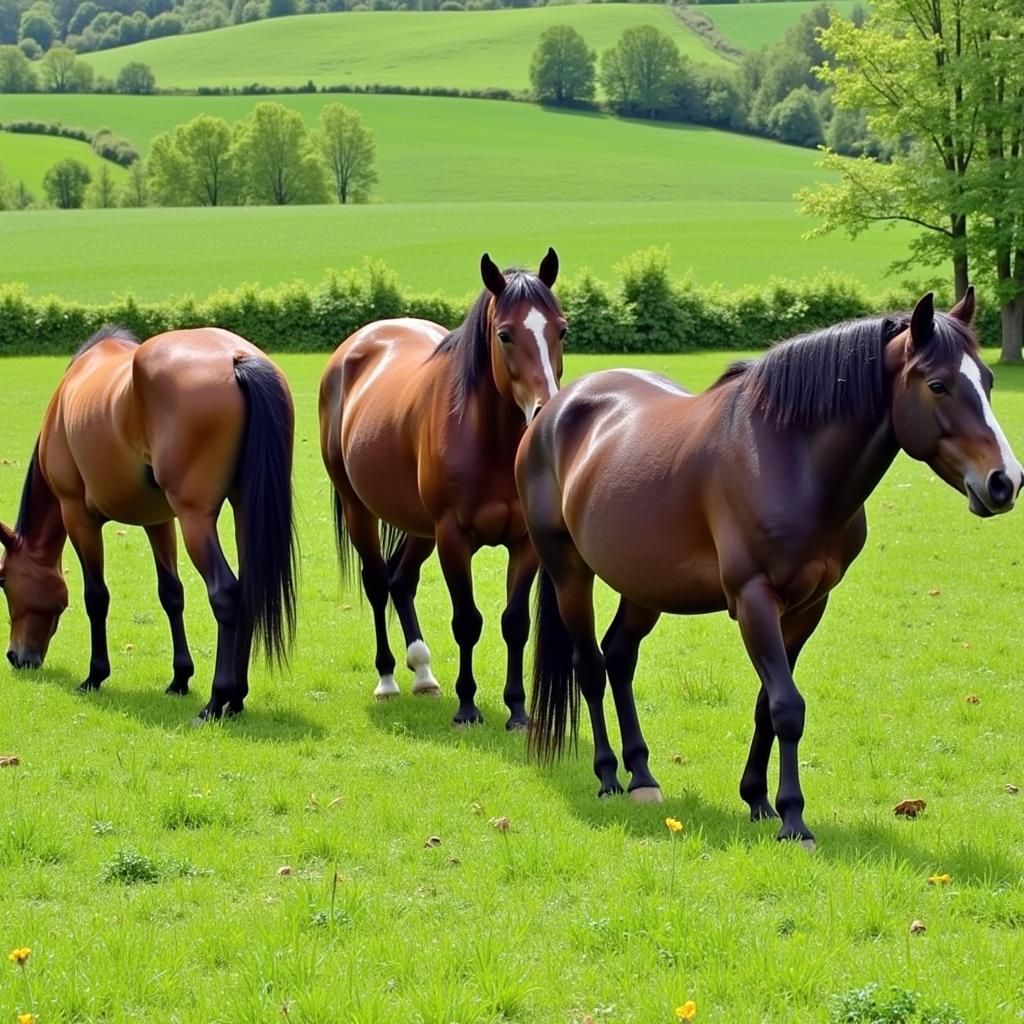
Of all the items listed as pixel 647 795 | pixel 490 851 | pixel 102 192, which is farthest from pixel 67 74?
pixel 490 851

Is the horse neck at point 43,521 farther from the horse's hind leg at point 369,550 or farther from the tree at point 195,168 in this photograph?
the tree at point 195,168

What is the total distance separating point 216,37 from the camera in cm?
15038

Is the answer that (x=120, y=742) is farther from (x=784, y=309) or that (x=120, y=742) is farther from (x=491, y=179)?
(x=491, y=179)

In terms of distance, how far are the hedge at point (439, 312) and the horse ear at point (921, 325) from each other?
3591 centimetres

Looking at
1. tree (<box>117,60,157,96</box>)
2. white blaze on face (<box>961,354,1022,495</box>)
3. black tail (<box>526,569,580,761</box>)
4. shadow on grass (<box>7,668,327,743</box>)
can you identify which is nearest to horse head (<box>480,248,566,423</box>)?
black tail (<box>526,569,580,761</box>)

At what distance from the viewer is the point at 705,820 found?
21.0 feet

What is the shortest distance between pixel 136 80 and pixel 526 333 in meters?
131

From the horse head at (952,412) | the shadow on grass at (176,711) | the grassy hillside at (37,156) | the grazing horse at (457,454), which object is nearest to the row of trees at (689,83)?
the grassy hillside at (37,156)

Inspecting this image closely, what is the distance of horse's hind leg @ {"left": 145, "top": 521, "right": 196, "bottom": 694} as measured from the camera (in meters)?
9.42

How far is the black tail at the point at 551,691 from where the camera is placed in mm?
7410

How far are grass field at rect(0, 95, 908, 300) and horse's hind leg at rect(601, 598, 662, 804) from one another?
116ft

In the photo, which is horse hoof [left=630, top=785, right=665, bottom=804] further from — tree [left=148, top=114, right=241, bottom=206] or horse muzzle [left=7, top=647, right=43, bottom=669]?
tree [left=148, top=114, right=241, bottom=206]

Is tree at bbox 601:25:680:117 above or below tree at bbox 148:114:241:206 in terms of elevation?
above

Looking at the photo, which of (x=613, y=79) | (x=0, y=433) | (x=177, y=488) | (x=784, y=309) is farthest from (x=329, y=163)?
(x=177, y=488)
